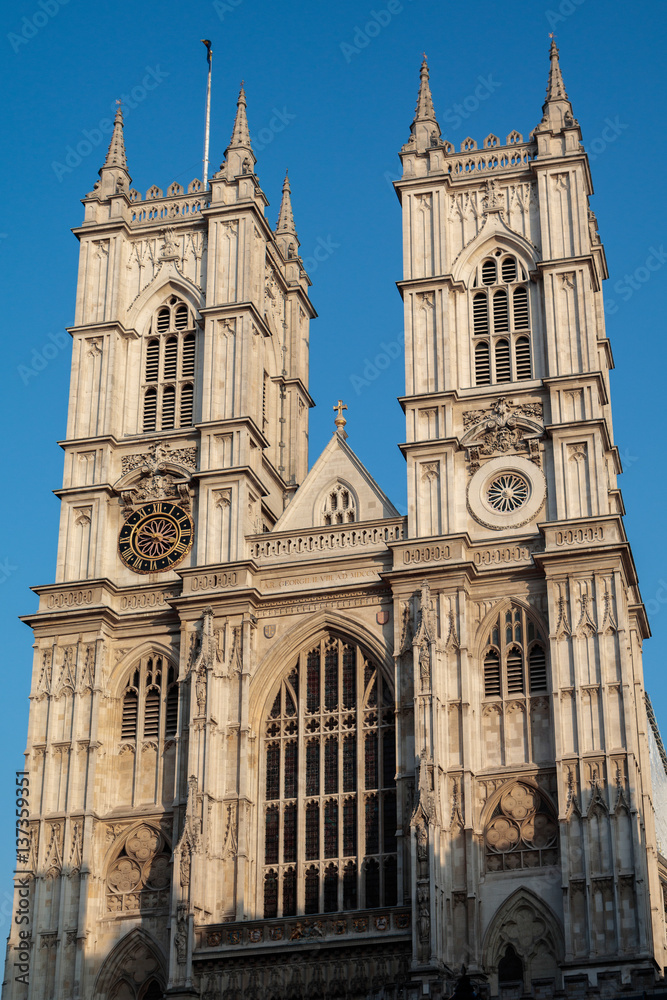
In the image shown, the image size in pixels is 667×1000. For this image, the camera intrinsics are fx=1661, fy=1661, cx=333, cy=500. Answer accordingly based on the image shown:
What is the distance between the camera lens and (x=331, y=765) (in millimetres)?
43000

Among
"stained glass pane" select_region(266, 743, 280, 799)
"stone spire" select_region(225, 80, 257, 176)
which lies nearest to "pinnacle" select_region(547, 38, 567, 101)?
"stone spire" select_region(225, 80, 257, 176)

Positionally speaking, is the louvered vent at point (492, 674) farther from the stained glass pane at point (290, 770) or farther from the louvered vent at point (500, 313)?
the louvered vent at point (500, 313)

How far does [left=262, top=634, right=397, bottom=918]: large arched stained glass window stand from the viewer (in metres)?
41.6

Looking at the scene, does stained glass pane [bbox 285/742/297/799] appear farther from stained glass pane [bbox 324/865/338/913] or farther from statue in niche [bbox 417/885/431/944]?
statue in niche [bbox 417/885/431/944]

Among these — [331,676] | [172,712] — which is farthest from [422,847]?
[172,712]

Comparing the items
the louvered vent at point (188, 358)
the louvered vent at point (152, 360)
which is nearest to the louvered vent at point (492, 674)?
the louvered vent at point (188, 358)

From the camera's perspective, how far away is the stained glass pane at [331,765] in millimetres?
42688

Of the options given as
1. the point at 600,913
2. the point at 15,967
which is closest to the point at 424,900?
the point at 600,913

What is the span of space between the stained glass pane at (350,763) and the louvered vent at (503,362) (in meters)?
11.1

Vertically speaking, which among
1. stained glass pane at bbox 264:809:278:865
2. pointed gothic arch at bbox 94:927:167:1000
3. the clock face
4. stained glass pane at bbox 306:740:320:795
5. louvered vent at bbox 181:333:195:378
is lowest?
pointed gothic arch at bbox 94:927:167:1000

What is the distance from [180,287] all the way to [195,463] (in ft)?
20.1

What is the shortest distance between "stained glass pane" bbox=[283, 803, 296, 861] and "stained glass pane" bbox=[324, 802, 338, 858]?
886mm

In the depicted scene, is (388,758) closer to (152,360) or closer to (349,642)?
(349,642)

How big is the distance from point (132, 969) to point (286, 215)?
86.6 ft
